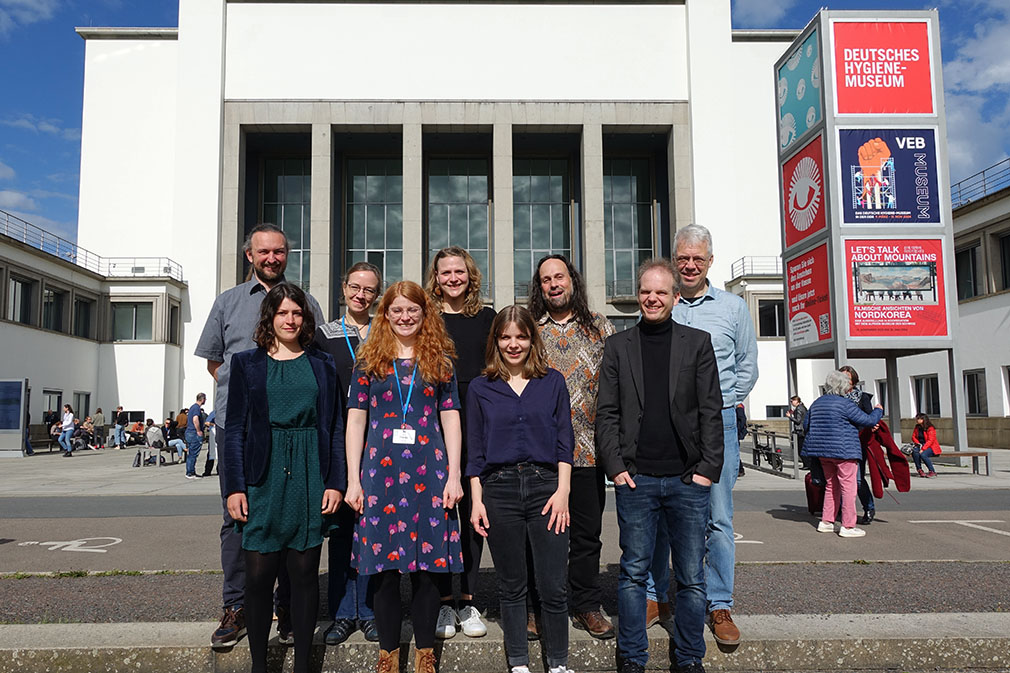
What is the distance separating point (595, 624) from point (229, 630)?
6.36ft

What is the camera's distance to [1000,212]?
26.3m

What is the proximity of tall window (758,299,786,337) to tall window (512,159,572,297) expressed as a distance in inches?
416

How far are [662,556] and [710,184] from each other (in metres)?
36.9

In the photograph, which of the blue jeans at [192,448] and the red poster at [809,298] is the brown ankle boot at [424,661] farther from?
the blue jeans at [192,448]

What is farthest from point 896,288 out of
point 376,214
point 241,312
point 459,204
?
point 376,214

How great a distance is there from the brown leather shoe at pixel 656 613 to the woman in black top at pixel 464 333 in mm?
948

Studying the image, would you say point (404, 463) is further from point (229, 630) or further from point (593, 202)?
point (593, 202)

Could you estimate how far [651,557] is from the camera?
3844 millimetres

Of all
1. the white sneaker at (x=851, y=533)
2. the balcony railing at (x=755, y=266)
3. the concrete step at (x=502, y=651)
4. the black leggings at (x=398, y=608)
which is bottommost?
the white sneaker at (x=851, y=533)

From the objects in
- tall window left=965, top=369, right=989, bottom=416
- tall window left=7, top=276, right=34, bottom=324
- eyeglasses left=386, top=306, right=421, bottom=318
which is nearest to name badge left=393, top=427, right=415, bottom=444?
eyeglasses left=386, top=306, right=421, bottom=318

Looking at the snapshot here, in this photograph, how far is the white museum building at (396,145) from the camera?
37.2 meters

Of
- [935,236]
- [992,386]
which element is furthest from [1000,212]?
[935,236]

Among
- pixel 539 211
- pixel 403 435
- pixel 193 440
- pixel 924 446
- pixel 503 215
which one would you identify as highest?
pixel 539 211

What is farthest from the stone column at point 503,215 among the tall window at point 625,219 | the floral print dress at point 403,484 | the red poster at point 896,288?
the floral print dress at point 403,484
